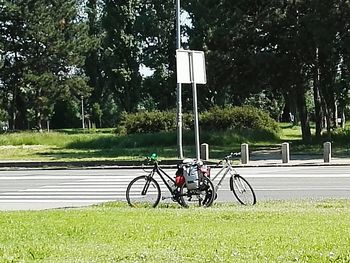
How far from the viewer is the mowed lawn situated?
7.06m

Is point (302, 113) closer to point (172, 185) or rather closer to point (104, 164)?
point (104, 164)

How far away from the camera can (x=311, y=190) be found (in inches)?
653

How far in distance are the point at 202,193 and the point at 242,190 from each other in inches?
36.9

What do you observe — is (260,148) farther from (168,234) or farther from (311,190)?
(168,234)

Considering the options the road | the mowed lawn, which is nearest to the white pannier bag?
the mowed lawn

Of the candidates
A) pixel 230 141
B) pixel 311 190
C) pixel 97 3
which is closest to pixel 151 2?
pixel 97 3

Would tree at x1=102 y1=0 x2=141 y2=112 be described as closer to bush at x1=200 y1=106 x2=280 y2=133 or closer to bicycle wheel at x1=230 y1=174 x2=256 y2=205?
bush at x1=200 y1=106 x2=280 y2=133

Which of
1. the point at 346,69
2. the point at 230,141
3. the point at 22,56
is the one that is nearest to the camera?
the point at 346,69

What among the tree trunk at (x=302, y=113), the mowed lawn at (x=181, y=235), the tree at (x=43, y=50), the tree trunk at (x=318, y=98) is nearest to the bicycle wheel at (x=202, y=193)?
the mowed lawn at (x=181, y=235)

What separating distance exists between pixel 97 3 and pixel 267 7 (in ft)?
160

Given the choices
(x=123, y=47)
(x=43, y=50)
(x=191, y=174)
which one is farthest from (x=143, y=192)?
(x=43, y=50)

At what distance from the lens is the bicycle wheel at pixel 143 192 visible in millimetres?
13773

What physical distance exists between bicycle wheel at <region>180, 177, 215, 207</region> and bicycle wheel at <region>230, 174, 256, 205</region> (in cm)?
75

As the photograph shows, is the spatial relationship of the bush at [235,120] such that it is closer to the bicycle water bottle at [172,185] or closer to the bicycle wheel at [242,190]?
the bicycle wheel at [242,190]
